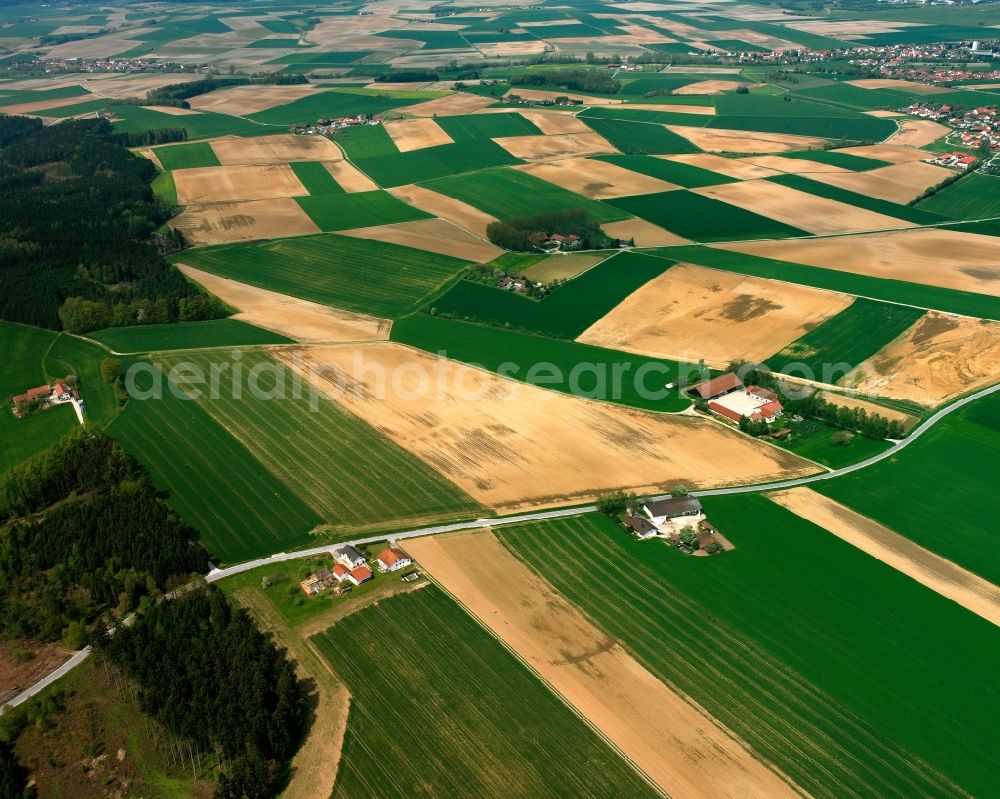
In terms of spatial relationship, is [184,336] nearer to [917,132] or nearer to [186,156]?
[186,156]

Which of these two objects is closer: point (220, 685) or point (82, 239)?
point (220, 685)

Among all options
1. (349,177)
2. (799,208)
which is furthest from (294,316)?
(799,208)

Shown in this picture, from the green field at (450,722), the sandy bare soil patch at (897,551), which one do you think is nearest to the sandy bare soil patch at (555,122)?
the sandy bare soil patch at (897,551)

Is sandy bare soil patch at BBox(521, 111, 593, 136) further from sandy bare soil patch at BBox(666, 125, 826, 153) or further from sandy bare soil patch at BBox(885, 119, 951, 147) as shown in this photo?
sandy bare soil patch at BBox(885, 119, 951, 147)

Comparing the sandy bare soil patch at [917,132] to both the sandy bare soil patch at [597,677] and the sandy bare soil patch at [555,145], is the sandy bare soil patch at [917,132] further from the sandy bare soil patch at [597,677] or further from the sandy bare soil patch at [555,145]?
the sandy bare soil patch at [597,677]

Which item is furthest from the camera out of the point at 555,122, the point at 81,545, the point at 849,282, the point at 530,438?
the point at 555,122

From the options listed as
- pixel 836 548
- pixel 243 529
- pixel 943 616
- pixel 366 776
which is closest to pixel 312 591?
pixel 243 529

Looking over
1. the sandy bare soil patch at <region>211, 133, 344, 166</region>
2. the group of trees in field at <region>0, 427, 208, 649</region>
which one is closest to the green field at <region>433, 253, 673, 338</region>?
the group of trees in field at <region>0, 427, 208, 649</region>

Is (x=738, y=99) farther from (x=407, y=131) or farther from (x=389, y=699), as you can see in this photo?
(x=389, y=699)
